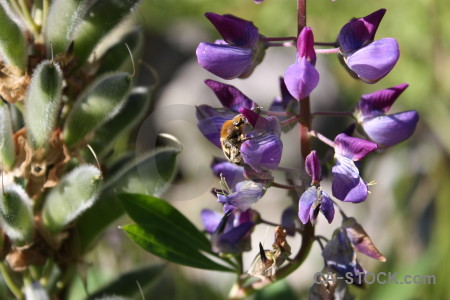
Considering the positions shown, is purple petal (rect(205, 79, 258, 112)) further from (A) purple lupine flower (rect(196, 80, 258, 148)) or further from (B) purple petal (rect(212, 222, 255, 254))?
(B) purple petal (rect(212, 222, 255, 254))

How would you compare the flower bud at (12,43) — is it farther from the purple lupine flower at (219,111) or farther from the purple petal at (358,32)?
the purple petal at (358,32)

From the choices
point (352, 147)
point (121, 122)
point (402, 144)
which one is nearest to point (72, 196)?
point (121, 122)

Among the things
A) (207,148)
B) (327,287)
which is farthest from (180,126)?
(207,148)

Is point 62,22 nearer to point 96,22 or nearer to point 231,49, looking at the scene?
point 96,22

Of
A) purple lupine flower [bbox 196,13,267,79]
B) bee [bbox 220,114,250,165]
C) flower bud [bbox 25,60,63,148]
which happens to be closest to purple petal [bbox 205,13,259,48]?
purple lupine flower [bbox 196,13,267,79]

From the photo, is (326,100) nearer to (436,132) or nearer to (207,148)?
(207,148)

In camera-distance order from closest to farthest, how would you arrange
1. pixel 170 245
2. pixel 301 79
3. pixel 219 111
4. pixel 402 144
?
pixel 301 79 < pixel 219 111 < pixel 170 245 < pixel 402 144
